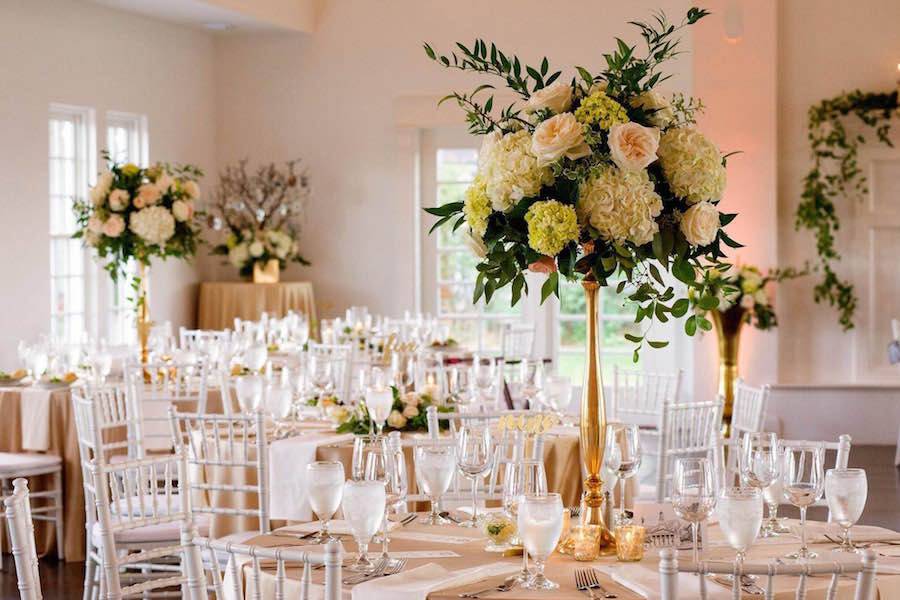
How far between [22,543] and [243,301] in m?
8.38

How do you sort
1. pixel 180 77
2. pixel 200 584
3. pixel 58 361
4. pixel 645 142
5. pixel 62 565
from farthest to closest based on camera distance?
1. pixel 180 77
2. pixel 58 361
3. pixel 62 565
4. pixel 645 142
5. pixel 200 584

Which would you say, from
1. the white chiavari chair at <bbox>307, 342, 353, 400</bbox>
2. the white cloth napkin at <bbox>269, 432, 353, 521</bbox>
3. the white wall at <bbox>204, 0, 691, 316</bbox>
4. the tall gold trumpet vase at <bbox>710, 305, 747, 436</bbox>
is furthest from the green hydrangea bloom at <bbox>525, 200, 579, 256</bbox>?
the white wall at <bbox>204, 0, 691, 316</bbox>

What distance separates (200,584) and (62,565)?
14.1 ft

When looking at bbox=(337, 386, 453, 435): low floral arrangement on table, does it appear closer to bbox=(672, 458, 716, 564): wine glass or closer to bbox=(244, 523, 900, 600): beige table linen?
bbox=(244, 523, 900, 600): beige table linen

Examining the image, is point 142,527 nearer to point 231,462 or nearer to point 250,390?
point 231,462

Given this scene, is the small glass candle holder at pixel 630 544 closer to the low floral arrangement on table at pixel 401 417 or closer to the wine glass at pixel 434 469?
the wine glass at pixel 434 469

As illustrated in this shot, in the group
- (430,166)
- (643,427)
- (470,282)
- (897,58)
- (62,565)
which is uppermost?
(897,58)

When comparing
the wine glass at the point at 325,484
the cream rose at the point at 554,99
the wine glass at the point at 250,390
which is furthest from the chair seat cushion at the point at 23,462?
the cream rose at the point at 554,99

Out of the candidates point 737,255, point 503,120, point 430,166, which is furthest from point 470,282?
point 503,120

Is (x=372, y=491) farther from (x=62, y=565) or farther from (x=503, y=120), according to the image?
(x=62, y=565)

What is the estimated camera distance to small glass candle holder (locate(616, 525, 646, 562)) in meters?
3.13

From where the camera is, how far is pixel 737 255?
34.6 feet

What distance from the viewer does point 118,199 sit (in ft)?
26.0

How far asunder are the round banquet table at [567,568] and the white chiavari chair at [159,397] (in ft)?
9.23
